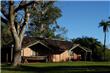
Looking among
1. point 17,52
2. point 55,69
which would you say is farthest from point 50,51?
point 55,69

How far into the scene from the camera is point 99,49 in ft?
283

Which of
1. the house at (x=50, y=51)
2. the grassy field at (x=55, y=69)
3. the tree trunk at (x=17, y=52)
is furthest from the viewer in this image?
the house at (x=50, y=51)

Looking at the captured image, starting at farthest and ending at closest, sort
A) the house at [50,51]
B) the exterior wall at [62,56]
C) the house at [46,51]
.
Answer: the exterior wall at [62,56] < the house at [50,51] < the house at [46,51]

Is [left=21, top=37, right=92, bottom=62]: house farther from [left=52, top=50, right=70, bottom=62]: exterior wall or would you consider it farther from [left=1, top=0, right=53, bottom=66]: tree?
[left=1, top=0, right=53, bottom=66]: tree

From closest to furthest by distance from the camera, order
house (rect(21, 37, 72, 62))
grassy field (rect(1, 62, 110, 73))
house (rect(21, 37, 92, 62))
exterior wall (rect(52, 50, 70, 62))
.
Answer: grassy field (rect(1, 62, 110, 73))
house (rect(21, 37, 92, 62))
house (rect(21, 37, 72, 62))
exterior wall (rect(52, 50, 70, 62))

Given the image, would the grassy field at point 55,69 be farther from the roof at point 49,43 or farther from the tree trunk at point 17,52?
the roof at point 49,43

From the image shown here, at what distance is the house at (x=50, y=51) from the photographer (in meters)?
63.8

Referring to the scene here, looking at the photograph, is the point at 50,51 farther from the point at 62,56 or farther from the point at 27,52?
the point at 27,52

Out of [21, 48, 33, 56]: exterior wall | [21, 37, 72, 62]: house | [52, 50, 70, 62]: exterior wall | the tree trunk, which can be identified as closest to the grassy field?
the tree trunk

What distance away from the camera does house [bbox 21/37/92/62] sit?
6378cm

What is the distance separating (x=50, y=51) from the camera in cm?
6719

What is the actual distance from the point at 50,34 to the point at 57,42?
2499 cm

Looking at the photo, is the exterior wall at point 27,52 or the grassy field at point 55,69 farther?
the exterior wall at point 27,52

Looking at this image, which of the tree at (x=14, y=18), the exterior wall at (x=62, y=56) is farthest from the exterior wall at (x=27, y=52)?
the tree at (x=14, y=18)
